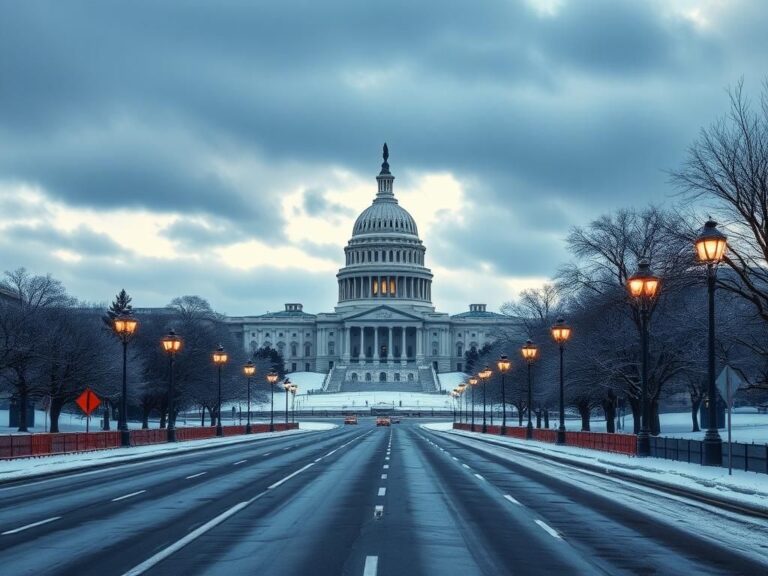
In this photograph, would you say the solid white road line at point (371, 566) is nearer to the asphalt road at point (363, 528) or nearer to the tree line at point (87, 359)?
the asphalt road at point (363, 528)

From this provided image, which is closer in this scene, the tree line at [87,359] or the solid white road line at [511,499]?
the solid white road line at [511,499]

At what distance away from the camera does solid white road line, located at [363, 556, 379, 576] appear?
38.3 ft

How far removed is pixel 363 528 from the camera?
638 inches

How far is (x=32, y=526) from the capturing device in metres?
16.4

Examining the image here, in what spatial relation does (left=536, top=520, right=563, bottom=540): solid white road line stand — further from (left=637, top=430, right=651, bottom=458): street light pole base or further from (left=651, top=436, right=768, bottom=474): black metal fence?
(left=637, top=430, right=651, bottom=458): street light pole base

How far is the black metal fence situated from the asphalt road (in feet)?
10.4

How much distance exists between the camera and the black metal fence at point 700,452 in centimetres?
2494

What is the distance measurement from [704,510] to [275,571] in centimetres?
1056

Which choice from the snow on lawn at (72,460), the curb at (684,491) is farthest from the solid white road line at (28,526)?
the curb at (684,491)

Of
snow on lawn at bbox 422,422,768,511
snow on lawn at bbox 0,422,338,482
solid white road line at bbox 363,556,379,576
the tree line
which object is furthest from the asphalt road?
the tree line

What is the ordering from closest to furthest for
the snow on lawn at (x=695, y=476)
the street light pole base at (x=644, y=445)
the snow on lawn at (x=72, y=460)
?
the snow on lawn at (x=695, y=476)
the snow on lawn at (x=72, y=460)
the street light pole base at (x=644, y=445)

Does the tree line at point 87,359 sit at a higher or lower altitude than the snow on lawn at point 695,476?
higher

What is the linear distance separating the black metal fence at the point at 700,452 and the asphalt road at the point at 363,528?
3158 millimetres

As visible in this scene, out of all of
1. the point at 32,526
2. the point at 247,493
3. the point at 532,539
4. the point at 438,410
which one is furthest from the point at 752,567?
the point at 438,410
